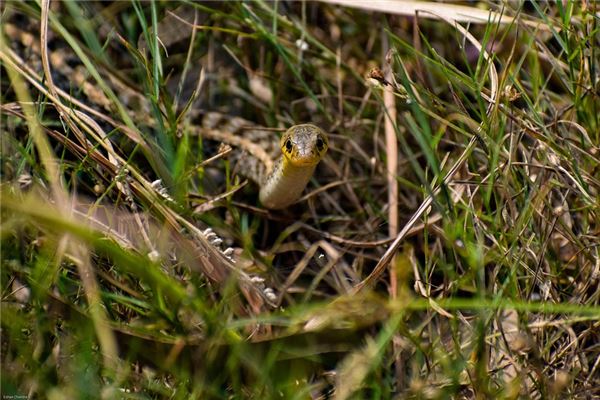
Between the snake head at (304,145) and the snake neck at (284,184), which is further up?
the snake head at (304,145)

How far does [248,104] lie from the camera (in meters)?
2.78

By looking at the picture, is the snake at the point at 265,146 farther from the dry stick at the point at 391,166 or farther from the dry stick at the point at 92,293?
the dry stick at the point at 92,293

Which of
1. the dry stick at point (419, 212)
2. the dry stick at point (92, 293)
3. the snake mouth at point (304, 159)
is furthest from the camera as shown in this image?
the snake mouth at point (304, 159)

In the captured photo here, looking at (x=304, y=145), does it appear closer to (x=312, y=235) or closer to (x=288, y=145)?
(x=288, y=145)

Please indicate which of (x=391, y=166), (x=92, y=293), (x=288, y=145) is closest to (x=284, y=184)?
(x=288, y=145)

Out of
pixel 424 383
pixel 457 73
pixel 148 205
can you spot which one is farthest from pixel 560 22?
pixel 148 205

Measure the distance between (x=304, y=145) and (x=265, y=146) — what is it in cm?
51

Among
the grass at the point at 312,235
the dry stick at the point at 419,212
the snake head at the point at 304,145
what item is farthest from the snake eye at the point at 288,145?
the dry stick at the point at 419,212

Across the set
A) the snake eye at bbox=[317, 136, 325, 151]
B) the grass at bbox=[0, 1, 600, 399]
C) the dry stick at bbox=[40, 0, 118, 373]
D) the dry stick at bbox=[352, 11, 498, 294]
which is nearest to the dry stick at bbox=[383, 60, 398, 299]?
the grass at bbox=[0, 1, 600, 399]

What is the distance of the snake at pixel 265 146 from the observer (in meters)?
2.31

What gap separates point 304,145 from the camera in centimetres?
229

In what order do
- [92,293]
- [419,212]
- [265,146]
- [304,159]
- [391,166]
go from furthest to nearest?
[265,146], [391,166], [304,159], [419,212], [92,293]

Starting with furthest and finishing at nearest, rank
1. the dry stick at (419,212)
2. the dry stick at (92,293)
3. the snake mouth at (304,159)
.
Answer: the snake mouth at (304,159) → the dry stick at (419,212) → the dry stick at (92,293)

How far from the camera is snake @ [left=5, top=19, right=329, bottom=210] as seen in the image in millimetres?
2307
